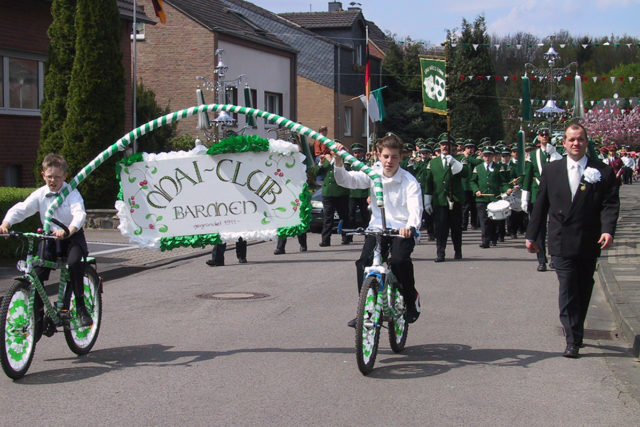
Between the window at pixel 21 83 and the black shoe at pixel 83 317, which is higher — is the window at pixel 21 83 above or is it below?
above

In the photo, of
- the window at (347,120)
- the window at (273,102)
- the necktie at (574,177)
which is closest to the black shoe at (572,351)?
the necktie at (574,177)

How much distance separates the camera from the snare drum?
16.8 m

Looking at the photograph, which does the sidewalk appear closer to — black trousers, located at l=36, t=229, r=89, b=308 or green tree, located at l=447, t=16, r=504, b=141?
black trousers, located at l=36, t=229, r=89, b=308

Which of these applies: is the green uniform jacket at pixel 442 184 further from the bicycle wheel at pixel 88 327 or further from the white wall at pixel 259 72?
the white wall at pixel 259 72

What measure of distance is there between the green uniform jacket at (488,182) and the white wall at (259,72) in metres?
16.4

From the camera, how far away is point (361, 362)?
6.44 meters

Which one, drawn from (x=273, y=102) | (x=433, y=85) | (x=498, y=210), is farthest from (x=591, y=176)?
(x=273, y=102)

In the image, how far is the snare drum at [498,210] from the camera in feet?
55.1

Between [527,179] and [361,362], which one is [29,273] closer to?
[361,362]

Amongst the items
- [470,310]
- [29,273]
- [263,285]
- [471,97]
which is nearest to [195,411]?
[29,273]

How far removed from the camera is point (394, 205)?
729cm

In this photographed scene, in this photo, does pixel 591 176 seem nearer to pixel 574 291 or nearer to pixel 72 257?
pixel 574 291

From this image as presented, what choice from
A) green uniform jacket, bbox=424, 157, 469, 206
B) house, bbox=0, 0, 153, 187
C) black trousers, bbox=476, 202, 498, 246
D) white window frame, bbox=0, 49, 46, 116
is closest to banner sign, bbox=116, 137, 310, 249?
green uniform jacket, bbox=424, 157, 469, 206

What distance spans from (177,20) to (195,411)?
30526mm
